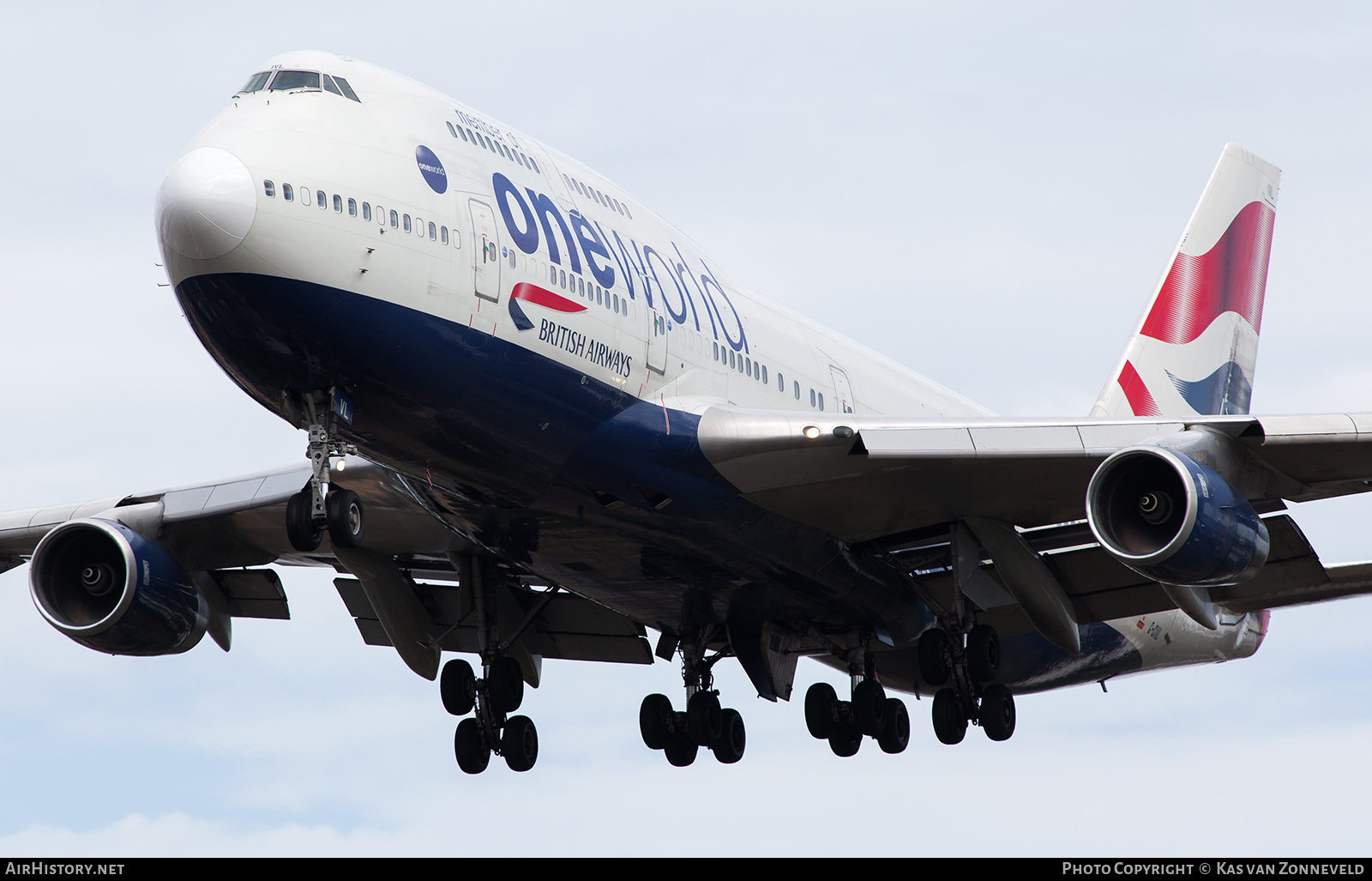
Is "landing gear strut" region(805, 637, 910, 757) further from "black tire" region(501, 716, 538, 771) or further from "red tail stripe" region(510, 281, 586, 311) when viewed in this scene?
"red tail stripe" region(510, 281, 586, 311)

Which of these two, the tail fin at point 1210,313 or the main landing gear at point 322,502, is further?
the tail fin at point 1210,313

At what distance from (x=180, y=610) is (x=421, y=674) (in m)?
3.56

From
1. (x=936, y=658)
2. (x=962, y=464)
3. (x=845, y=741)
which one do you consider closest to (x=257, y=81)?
(x=962, y=464)

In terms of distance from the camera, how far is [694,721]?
2461 cm

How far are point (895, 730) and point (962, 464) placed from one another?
6.41m

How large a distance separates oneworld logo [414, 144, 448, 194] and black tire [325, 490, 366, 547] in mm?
3182

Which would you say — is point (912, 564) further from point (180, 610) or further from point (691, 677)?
point (180, 610)

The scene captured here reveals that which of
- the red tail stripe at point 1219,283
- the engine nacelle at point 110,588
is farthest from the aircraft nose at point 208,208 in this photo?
the red tail stripe at point 1219,283

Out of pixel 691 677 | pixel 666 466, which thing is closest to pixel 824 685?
pixel 691 677

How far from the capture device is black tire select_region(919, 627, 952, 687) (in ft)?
72.9

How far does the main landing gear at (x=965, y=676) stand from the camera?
72.6ft

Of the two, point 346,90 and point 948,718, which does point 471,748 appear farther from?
point 346,90

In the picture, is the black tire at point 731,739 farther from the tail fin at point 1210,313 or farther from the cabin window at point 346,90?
the cabin window at point 346,90

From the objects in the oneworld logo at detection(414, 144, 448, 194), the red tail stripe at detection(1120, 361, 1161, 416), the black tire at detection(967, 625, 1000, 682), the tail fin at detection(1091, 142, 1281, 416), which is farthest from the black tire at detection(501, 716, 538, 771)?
the red tail stripe at detection(1120, 361, 1161, 416)
